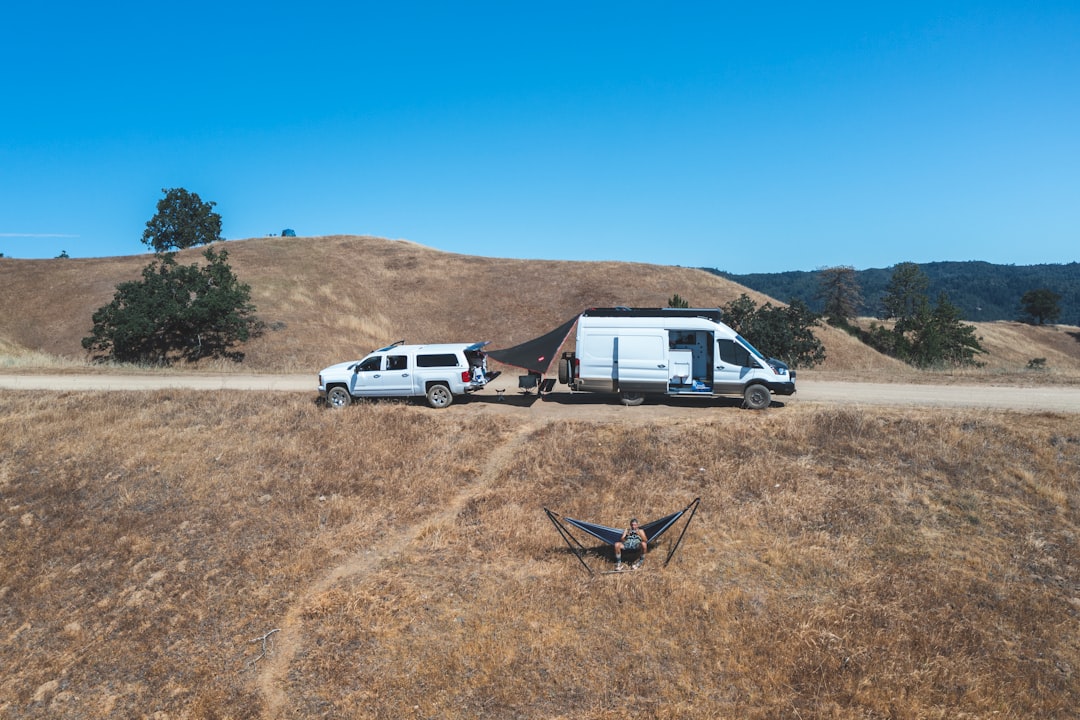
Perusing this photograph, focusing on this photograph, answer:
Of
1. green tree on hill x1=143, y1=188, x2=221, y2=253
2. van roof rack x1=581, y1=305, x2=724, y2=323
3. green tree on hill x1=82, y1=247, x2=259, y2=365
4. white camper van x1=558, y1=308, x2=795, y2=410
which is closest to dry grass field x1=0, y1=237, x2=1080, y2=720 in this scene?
white camper van x1=558, y1=308, x2=795, y2=410

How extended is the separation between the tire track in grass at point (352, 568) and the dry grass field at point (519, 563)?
0.21ft

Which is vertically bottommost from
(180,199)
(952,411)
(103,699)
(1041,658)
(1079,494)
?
(103,699)

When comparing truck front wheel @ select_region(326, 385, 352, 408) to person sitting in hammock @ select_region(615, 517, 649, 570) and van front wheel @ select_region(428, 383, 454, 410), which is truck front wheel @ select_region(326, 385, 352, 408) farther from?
person sitting in hammock @ select_region(615, 517, 649, 570)

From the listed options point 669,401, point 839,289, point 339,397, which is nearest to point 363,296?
point 339,397

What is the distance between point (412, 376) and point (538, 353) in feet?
14.1

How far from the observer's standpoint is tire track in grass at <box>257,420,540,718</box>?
9.48 metres

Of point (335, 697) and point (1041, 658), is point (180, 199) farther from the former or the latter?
point (1041, 658)

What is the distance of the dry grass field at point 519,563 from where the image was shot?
9258mm

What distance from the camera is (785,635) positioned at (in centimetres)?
1002

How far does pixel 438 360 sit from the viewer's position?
1984 centimetres

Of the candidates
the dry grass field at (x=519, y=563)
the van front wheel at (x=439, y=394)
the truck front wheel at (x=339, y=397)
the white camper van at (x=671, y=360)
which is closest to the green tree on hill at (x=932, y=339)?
the white camper van at (x=671, y=360)

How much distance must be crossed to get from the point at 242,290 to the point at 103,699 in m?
33.6

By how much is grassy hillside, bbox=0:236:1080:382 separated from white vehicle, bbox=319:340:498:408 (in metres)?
13.6

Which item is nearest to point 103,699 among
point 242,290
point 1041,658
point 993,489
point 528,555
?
point 528,555
